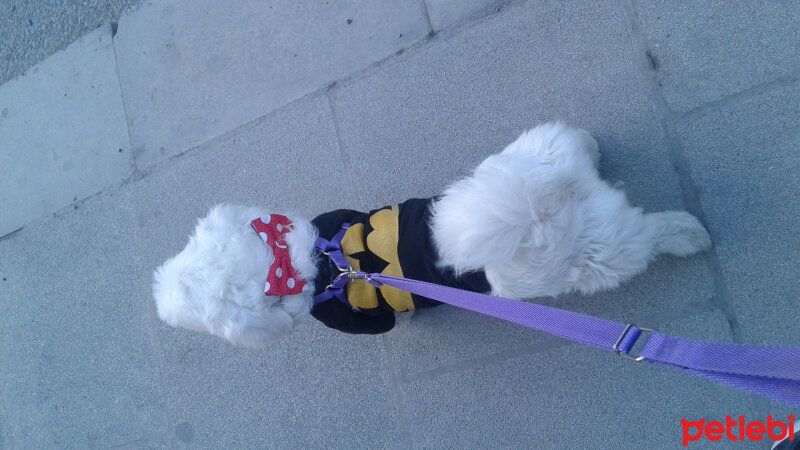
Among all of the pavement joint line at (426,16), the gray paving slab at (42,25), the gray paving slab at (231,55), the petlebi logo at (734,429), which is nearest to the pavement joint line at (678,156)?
the petlebi logo at (734,429)

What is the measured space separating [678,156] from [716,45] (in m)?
0.50

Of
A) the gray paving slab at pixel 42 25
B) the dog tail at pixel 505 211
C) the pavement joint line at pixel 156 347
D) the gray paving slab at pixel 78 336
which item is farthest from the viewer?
the gray paving slab at pixel 42 25

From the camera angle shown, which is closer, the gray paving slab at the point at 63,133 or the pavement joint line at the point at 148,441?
the pavement joint line at the point at 148,441

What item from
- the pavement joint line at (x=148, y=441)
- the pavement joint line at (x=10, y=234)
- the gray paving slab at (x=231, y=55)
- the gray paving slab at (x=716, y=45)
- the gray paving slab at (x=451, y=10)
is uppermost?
the gray paving slab at (x=231, y=55)

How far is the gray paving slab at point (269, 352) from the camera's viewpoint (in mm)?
2369

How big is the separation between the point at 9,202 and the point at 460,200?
12.3 ft

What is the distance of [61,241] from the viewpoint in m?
3.20

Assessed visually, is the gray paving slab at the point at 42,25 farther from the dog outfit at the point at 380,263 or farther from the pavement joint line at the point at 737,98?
the pavement joint line at the point at 737,98

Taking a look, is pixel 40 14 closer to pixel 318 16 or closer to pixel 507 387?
pixel 318 16

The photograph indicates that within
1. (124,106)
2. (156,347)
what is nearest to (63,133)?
(124,106)

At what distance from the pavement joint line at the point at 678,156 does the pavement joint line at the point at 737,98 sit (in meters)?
0.06

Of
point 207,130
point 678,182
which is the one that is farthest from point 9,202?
point 678,182

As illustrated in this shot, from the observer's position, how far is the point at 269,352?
2520mm

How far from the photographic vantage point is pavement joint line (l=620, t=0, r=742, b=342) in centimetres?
184
